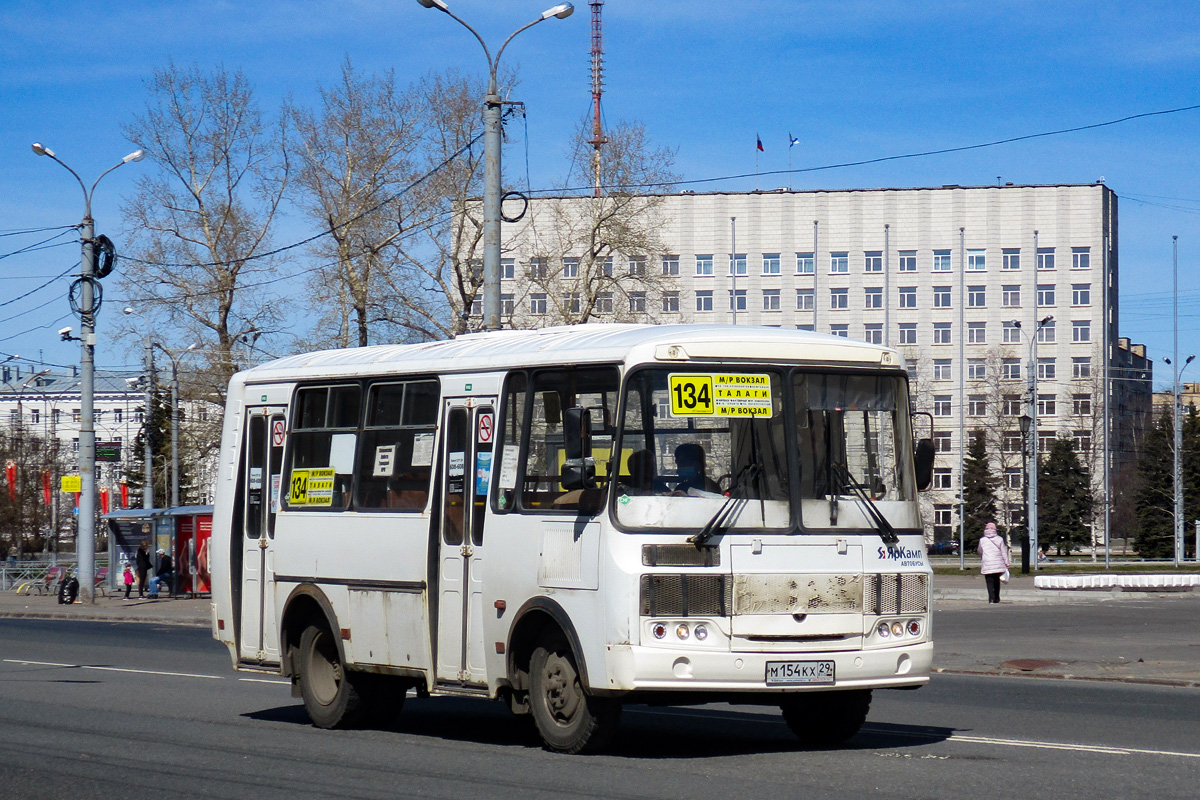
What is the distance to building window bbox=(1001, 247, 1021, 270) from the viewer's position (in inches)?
3706

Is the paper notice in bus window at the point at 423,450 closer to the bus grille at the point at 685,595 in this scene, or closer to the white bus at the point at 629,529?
the white bus at the point at 629,529

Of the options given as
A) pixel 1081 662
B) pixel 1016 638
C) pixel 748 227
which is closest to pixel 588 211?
pixel 1016 638

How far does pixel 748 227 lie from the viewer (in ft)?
315

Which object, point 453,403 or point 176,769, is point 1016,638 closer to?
point 453,403

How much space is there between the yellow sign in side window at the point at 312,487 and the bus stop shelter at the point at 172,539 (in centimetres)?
2744

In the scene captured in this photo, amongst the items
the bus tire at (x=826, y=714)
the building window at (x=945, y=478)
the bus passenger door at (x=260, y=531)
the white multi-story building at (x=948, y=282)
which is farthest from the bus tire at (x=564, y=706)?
the building window at (x=945, y=478)

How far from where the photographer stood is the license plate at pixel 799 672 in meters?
9.35

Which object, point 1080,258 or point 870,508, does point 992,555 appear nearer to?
point 870,508

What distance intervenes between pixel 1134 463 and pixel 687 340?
9243cm

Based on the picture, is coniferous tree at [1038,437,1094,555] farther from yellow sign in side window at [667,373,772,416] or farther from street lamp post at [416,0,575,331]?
yellow sign in side window at [667,373,772,416]

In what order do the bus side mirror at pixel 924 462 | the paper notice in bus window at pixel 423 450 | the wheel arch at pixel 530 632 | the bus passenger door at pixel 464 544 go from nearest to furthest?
the wheel arch at pixel 530 632 < the bus side mirror at pixel 924 462 < the bus passenger door at pixel 464 544 < the paper notice in bus window at pixel 423 450

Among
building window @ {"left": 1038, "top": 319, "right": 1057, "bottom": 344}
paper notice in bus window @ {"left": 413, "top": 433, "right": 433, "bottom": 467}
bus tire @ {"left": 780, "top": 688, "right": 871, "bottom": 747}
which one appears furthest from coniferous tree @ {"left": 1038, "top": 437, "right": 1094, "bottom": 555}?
paper notice in bus window @ {"left": 413, "top": 433, "right": 433, "bottom": 467}

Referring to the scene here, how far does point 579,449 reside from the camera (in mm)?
9688

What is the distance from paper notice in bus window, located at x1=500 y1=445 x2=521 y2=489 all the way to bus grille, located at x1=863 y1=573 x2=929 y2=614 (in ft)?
8.24
